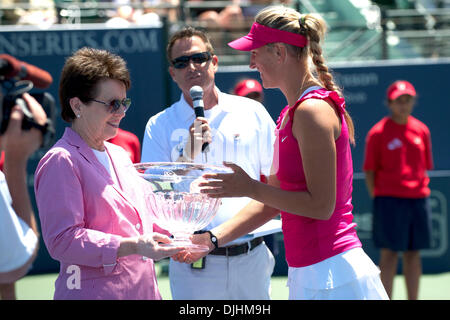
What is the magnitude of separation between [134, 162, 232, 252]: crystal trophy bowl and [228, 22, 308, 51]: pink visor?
0.55 meters

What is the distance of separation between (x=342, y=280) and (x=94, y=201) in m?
0.96

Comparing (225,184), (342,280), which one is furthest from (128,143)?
(342,280)

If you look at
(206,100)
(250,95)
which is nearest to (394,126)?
(250,95)

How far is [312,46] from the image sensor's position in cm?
264

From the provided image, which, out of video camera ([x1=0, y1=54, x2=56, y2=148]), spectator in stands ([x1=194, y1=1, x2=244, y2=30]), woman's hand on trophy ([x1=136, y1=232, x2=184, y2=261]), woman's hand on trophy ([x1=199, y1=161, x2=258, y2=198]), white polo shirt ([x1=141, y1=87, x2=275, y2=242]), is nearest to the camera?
woman's hand on trophy ([x1=136, y1=232, x2=184, y2=261])

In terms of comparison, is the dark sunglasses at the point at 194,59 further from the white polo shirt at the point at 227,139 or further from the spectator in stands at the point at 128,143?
the spectator in stands at the point at 128,143

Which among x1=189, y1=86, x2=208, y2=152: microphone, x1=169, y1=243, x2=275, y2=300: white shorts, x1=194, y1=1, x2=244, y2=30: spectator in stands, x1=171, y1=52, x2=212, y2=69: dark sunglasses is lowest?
x1=169, y1=243, x2=275, y2=300: white shorts

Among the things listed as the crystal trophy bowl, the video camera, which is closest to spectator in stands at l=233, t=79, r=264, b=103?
the video camera

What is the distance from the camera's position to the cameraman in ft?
6.20

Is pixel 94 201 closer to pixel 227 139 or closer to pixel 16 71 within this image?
pixel 16 71

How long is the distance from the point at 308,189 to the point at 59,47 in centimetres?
561

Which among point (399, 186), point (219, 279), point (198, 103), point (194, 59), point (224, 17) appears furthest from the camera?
point (224, 17)

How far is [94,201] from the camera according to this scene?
7.95 feet

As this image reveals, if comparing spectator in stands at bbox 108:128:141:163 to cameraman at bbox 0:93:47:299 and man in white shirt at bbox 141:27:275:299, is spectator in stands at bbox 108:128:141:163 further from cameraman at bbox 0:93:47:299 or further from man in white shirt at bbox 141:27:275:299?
cameraman at bbox 0:93:47:299
